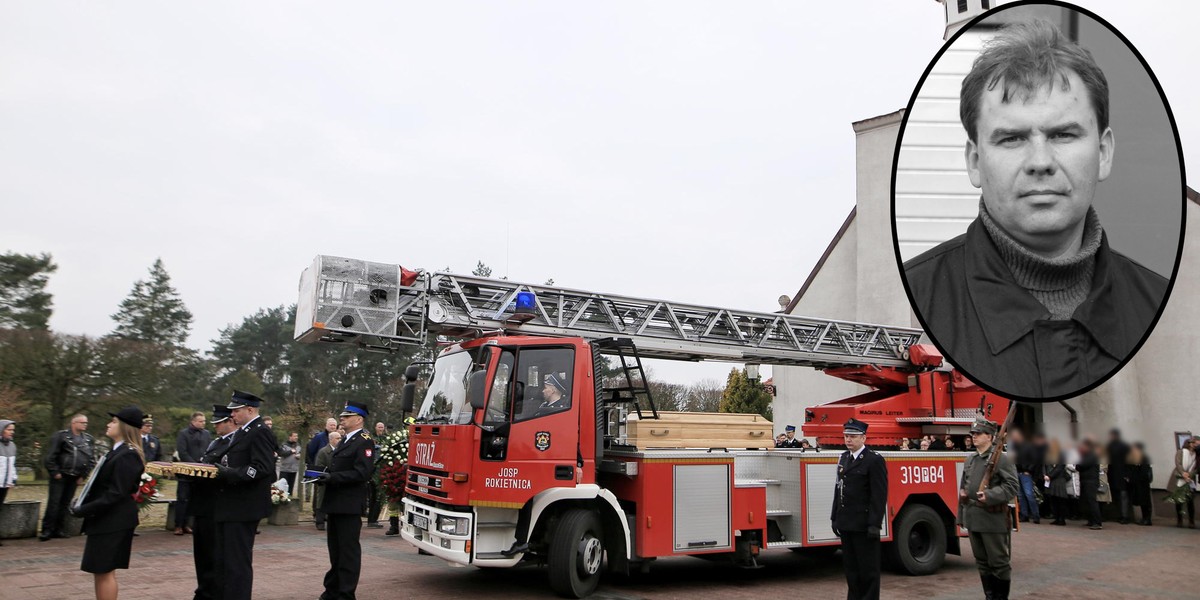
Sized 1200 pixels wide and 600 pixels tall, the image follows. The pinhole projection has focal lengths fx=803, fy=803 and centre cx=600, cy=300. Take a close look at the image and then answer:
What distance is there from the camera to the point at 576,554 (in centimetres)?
867

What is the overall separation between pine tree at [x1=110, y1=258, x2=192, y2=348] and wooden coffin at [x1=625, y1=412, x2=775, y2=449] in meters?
46.3

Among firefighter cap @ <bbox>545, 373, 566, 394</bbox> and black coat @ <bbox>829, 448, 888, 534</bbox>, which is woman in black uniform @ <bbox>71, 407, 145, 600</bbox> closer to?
firefighter cap @ <bbox>545, 373, 566, 394</bbox>

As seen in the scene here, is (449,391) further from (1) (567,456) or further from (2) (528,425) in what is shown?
(1) (567,456)

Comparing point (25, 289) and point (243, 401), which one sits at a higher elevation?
point (25, 289)

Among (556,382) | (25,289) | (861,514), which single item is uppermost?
(25,289)

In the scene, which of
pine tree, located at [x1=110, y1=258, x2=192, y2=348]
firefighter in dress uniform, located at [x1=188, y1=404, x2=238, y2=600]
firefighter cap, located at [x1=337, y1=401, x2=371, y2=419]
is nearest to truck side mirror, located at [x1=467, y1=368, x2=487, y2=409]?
firefighter cap, located at [x1=337, y1=401, x2=371, y2=419]

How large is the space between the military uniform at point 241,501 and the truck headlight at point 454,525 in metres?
2.08

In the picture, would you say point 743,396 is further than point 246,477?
Yes

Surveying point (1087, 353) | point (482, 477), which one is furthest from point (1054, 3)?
point (482, 477)

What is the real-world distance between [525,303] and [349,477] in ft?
9.79

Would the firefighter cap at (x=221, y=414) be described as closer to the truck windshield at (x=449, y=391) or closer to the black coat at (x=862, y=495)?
the truck windshield at (x=449, y=391)

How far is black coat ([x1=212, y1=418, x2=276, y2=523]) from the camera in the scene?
22.2 feet

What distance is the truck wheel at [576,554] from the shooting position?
8562 millimetres

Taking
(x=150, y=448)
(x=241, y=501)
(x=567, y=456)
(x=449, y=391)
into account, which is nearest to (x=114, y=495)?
Result: (x=241, y=501)
